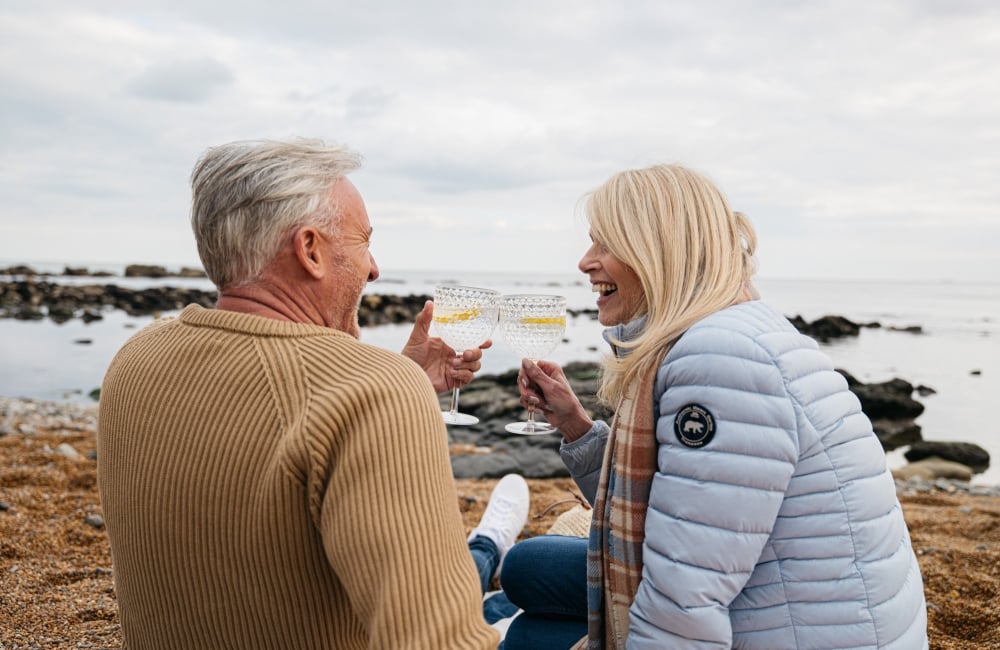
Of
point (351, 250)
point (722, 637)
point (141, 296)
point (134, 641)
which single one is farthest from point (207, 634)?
point (141, 296)

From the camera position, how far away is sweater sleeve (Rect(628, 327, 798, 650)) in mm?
1733

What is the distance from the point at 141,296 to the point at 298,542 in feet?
122

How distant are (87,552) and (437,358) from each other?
8.44 ft

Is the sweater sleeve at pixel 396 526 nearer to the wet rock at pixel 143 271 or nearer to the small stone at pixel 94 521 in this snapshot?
the small stone at pixel 94 521

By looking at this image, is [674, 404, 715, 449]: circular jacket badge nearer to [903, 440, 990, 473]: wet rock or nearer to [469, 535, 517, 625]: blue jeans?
[469, 535, 517, 625]: blue jeans

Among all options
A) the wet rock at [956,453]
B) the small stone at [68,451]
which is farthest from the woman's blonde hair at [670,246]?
the wet rock at [956,453]

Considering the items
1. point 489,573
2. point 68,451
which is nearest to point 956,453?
point 489,573

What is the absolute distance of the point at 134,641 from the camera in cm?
183

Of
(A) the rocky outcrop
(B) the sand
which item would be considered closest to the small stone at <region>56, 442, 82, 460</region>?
(B) the sand

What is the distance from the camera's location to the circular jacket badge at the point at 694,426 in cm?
176

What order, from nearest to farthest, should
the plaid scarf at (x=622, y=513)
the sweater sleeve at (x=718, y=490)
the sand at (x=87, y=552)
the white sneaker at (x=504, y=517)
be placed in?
1. the sweater sleeve at (x=718, y=490)
2. the plaid scarf at (x=622, y=513)
3. the sand at (x=87, y=552)
4. the white sneaker at (x=504, y=517)

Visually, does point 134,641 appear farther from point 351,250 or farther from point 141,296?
point 141,296

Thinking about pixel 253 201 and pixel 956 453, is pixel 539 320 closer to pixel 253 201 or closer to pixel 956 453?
pixel 253 201

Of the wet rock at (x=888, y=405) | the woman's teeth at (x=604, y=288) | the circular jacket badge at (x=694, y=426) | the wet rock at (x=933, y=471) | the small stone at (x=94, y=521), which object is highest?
the woman's teeth at (x=604, y=288)
